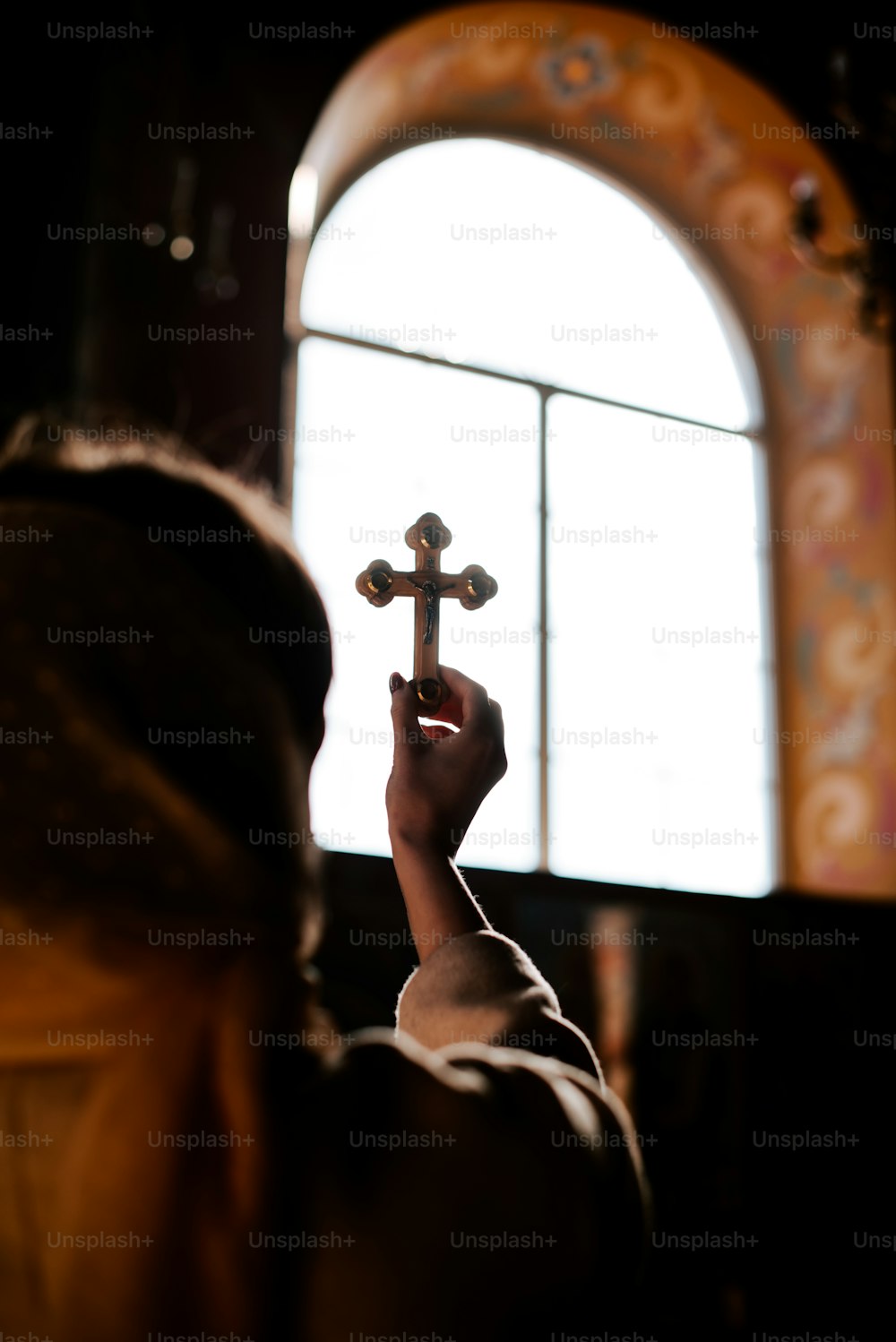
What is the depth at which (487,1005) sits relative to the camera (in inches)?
43.8

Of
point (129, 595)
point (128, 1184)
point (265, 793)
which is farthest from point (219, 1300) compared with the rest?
point (129, 595)

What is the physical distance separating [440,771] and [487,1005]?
9.7 inches

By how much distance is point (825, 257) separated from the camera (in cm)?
538

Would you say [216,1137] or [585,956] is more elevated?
[216,1137]

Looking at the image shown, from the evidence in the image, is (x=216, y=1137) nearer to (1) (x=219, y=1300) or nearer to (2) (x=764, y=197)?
(1) (x=219, y=1300)

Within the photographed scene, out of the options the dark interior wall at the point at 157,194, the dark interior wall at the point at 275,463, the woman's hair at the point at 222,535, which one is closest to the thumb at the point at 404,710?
the woman's hair at the point at 222,535

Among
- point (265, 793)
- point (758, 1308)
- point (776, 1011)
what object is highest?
point (265, 793)

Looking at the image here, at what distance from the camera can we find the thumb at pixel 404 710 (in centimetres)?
131

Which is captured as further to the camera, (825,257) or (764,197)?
(764,197)

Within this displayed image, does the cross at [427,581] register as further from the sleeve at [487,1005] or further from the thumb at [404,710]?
the sleeve at [487,1005]

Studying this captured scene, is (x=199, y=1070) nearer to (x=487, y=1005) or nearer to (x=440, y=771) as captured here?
(x=487, y=1005)

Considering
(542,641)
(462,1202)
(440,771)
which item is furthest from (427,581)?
(542,641)

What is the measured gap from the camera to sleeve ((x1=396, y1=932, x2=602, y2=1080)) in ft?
3.56

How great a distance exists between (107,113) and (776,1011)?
4.56 m
